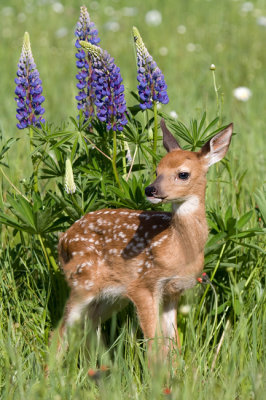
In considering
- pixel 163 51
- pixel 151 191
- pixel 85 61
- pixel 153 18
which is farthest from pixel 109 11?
pixel 151 191

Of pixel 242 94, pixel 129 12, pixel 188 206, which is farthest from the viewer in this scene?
pixel 129 12

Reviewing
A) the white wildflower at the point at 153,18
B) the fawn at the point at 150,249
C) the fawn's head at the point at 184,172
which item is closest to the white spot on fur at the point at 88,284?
the fawn at the point at 150,249

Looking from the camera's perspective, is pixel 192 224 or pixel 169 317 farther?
pixel 169 317

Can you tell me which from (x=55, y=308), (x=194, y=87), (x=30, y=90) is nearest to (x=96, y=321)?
(x=55, y=308)

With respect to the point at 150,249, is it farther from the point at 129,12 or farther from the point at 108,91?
the point at 129,12

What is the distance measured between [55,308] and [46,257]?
420mm

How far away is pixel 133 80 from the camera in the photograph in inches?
341

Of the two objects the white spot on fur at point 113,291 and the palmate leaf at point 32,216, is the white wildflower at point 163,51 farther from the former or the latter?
the white spot on fur at point 113,291

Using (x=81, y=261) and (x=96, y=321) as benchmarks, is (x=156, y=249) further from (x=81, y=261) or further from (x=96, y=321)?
(x=96, y=321)

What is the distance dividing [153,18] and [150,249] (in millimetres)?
7527

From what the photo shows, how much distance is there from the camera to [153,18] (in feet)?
35.7

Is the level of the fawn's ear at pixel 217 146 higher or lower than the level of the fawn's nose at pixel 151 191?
higher

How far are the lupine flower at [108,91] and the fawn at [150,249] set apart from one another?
27 centimetres

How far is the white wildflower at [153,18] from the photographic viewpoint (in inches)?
427
